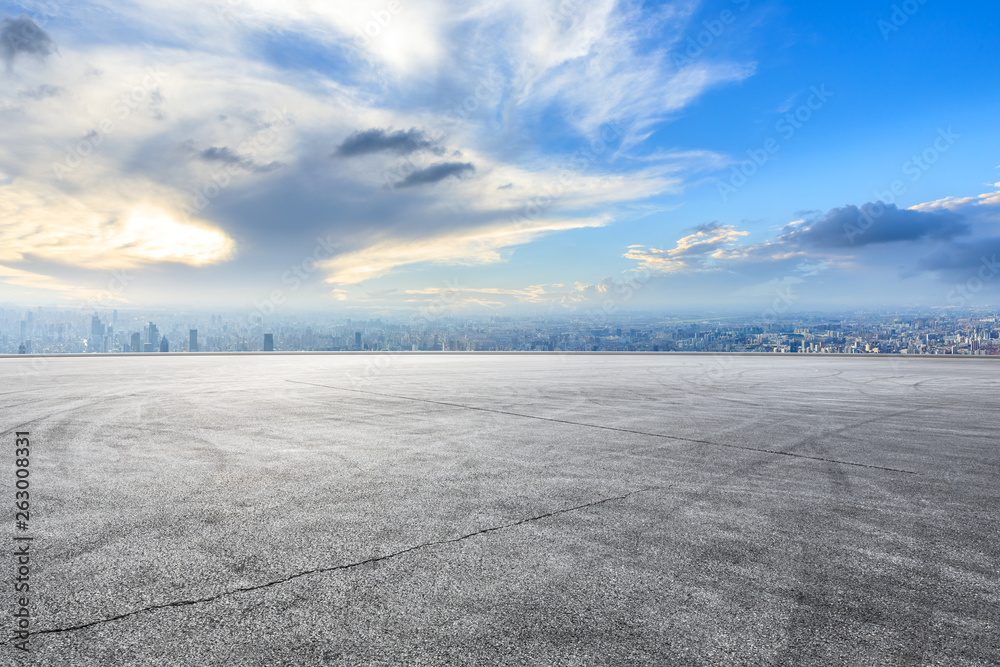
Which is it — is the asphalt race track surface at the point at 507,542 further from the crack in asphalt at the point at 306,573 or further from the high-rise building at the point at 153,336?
the high-rise building at the point at 153,336

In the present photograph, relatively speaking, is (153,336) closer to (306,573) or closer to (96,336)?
(96,336)

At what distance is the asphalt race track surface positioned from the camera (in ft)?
Answer: 8.89

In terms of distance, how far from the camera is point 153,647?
8.60ft

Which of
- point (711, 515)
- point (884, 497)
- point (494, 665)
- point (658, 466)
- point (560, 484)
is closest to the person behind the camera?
point (494, 665)

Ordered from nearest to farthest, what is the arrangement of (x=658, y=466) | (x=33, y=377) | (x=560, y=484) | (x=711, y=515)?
(x=711, y=515) < (x=560, y=484) < (x=658, y=466) < (x=33, y=377)

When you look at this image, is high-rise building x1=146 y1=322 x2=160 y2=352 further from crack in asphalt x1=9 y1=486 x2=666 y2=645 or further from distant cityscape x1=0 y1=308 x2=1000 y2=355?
crack in asphalt x1=9 y1=486 x2=666 y2=645

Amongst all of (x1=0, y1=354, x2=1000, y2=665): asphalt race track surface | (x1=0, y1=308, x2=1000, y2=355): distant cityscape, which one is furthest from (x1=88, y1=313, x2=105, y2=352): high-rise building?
(x1=0, y1=354, x2=1000, y2=665): asphalt race track surface

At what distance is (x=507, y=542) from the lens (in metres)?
3.99

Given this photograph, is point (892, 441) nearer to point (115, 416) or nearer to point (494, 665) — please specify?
point (494, 665)

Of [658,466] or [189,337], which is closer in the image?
[658,466]

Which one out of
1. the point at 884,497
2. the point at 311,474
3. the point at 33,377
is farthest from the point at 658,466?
the point at 33,377

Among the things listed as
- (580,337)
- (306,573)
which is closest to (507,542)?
(306,573)

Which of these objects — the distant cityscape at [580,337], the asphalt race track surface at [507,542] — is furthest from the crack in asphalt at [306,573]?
the distant cityscape at [580,337]

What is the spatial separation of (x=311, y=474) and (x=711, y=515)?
395cm
